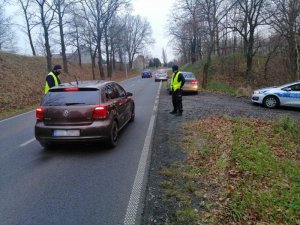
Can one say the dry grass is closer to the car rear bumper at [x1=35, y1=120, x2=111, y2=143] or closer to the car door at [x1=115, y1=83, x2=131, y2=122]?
the car door at [x1=115, y1=83, x2=131, y2=122]

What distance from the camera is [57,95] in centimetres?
671

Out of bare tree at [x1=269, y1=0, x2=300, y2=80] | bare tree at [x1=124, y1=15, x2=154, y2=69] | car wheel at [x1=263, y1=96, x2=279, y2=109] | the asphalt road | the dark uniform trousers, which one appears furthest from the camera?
bare tree at [x1=124, y1=15, x2=154, y2=69]

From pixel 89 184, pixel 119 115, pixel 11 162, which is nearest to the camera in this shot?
pixel 89 184

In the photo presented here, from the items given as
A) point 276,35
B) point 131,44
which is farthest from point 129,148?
point 131,44

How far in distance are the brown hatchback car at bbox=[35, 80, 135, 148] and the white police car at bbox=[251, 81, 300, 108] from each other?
1015 centimetres

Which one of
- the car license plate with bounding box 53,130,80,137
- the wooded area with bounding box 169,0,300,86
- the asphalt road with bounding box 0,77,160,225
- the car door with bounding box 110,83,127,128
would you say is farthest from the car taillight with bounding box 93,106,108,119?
the wooded area with bounding box 169,0,300,86

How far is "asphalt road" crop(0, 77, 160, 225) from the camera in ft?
12.7

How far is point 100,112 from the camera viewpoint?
6.52 m

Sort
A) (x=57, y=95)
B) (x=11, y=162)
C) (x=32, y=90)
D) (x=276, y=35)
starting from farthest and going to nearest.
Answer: (x=276, y=35), (x=32, y=90), (x=57, y=95), (x=11, y=162)

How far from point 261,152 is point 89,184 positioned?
4.00m

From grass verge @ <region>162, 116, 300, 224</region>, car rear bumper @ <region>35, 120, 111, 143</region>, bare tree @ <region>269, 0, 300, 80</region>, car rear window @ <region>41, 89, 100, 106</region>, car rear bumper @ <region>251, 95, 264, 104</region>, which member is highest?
bare tree @ <region>269, 0, 300, 80</region>

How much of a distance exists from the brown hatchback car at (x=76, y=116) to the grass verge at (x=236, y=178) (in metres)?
2.00

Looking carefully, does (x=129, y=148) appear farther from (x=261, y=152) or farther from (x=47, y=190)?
(x=261, y=152)

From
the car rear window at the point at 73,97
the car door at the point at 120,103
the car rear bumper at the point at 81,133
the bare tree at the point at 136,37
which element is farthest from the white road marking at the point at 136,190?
the bare tree at the point at 136,37
